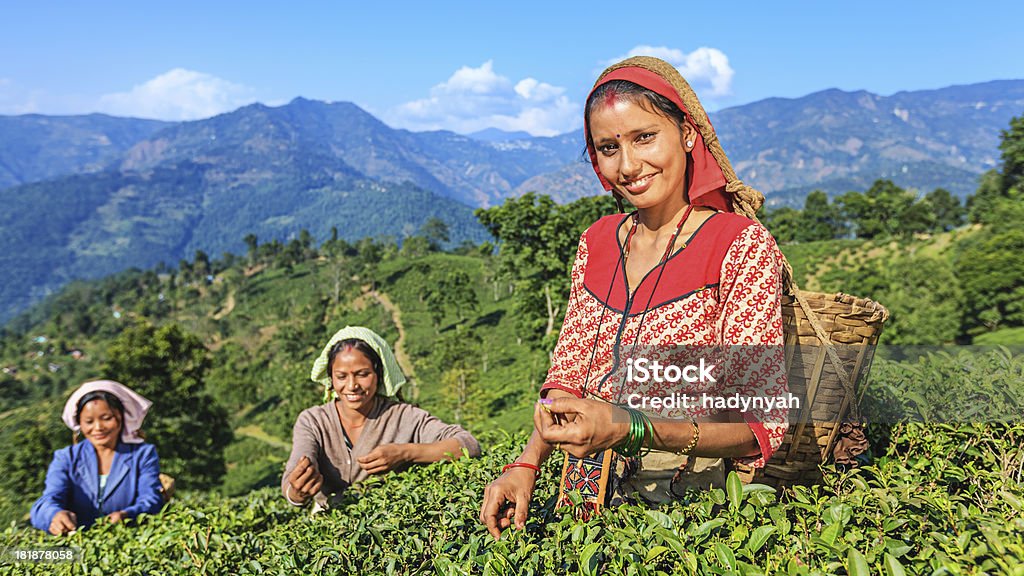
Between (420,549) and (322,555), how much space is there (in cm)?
46

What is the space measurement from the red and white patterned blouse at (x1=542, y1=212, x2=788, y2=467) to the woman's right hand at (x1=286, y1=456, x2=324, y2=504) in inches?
A: 81.3

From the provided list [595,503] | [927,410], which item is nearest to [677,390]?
[595,503]

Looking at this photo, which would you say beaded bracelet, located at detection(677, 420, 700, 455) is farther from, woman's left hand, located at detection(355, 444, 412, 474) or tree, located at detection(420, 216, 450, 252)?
tree, located at detection(420, 216, 450, 252)

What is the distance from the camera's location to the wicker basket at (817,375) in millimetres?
1854

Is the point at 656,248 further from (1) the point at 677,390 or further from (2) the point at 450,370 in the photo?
(2) the point at 450,370

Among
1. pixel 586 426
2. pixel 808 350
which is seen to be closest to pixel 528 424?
pixel 808 350

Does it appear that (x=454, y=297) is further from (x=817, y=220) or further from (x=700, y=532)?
(x=700, y=532)

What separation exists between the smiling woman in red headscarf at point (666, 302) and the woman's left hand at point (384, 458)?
69.6 inches

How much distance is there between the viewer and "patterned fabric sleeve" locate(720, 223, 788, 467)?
5.33ft

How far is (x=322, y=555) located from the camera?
219 centimetres

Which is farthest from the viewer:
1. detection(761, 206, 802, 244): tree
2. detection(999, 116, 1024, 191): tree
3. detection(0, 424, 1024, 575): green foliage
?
detection(761, 206, 802, 244): tree

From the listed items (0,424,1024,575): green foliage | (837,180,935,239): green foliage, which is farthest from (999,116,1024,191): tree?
(0,424,1024,575): green foliage

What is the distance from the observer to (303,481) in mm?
3471

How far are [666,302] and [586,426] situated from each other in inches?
22.1
